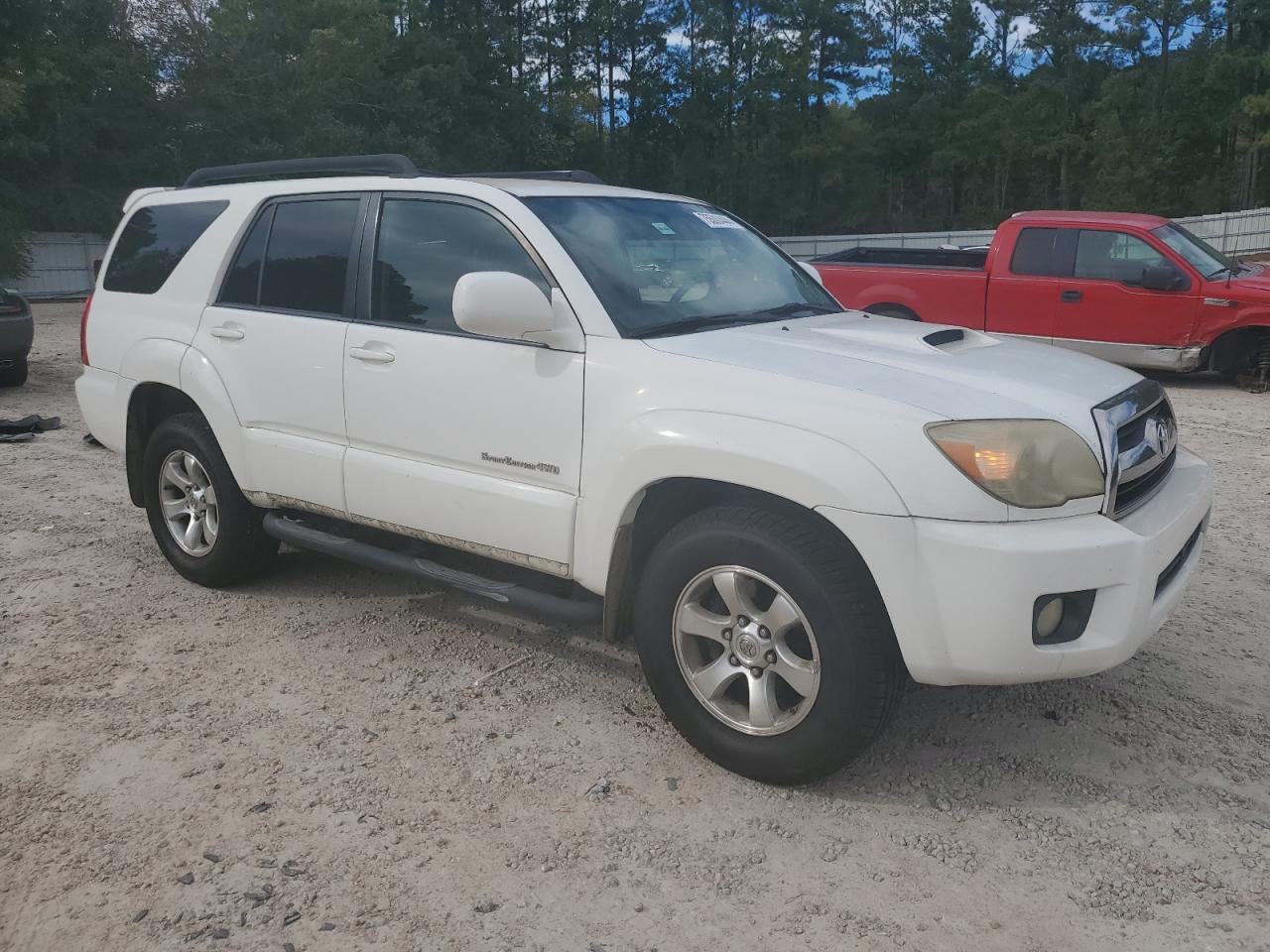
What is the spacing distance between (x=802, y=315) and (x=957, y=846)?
2054 mm

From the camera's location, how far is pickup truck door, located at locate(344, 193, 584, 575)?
3.60 metres

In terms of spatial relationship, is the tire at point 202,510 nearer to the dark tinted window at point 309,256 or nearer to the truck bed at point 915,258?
the dark tinted window at point 309,256

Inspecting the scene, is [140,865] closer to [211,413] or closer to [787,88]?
[211,413]

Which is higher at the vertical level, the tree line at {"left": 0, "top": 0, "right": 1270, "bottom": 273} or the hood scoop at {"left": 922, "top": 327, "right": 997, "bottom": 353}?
the tree line at {"left": 0, "top": 0, "right": 1270, "bottom": 273}

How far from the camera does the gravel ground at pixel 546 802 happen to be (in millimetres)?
2701

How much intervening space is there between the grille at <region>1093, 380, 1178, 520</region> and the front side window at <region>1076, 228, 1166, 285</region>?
761cm

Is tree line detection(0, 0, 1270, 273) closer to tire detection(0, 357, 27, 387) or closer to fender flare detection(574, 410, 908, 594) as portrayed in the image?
tire detection(0, 357, 27, 387)

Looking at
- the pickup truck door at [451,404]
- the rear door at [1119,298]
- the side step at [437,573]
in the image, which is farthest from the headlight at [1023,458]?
the rear door at [1119,298]

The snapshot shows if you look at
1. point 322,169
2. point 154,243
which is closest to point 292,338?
point 322,169

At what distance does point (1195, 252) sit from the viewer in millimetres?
10773

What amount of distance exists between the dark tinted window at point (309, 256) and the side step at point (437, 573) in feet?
3.06

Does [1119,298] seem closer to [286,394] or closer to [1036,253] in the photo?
[1036,253]

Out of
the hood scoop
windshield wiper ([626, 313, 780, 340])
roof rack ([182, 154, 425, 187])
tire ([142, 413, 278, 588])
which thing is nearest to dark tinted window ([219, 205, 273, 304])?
roof rack ([182, 154, 425, 187])

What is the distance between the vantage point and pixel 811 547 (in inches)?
120
